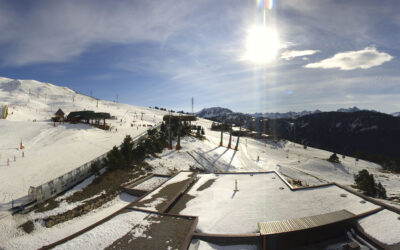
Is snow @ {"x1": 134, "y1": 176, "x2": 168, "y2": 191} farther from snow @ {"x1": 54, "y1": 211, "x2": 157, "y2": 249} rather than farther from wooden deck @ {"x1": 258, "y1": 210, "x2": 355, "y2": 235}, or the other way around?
wooden deck @ {"x1": 258, "y1": 210, "x2": 355, "y2": 235}

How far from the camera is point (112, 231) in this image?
1017cm

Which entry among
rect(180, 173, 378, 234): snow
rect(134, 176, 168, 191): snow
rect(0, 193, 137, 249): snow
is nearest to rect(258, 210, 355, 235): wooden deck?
rect(180, 173, 378, 234): snow

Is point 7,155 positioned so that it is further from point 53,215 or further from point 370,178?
point 370,178

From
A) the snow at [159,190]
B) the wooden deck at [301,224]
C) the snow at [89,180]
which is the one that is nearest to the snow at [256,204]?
the snow at [89,180]

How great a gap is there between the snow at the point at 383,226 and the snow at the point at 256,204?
A: 66 centimetres

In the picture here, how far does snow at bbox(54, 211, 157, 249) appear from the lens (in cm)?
916

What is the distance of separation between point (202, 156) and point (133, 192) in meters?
17.8

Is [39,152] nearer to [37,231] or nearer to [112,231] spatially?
[37,231]

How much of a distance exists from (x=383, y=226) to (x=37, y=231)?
68.0ft

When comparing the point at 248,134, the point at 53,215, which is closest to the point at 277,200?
the point at 53,215

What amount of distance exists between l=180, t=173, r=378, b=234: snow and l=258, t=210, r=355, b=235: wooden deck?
2.96ft

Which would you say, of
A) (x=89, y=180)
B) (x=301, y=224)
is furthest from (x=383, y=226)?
(x=89, y=180)

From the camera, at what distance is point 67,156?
25.7 meters

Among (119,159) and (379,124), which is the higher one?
(379,124)
